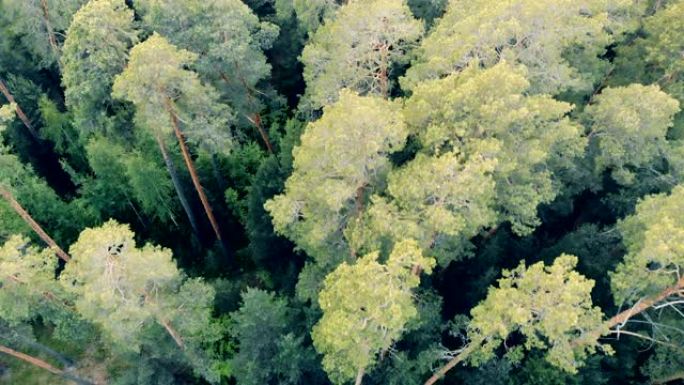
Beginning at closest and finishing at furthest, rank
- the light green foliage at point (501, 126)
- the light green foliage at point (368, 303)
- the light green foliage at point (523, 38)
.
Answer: the light green foliage at point (368, 303), the light green foliage at point (501, 126), the light green foliage at point (523, 38)

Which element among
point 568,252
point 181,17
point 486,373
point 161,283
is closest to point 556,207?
point 568,252

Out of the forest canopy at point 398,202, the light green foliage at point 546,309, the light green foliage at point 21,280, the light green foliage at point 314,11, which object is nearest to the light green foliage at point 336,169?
the forest canopy at point 398,202

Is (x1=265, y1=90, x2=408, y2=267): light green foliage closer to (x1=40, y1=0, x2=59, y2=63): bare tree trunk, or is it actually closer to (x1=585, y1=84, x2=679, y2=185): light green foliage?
(x1=585, y1=84, x2=679, y2=185): light green foliage

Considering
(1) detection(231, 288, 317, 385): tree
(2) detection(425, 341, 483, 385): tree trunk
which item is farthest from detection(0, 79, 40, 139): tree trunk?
(2) detection(425, 341, 483, 385): tree trunk

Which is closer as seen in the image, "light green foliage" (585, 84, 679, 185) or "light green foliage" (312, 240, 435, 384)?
"light green foliage" (312, 240, 435, 384)

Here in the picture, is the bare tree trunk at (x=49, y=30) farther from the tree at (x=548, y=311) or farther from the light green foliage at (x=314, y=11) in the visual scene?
the tree at (x=548, y=311)
